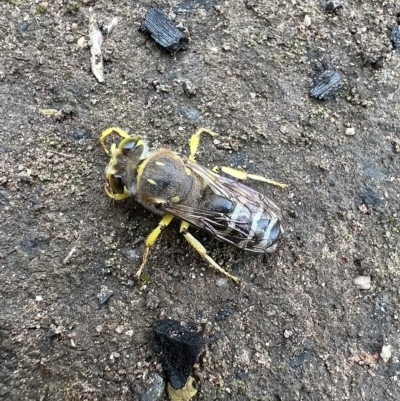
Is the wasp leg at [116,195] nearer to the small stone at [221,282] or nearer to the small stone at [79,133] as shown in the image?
the small stone at [79,133]

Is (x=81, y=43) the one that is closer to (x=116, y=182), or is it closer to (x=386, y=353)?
(x=116, y=182)

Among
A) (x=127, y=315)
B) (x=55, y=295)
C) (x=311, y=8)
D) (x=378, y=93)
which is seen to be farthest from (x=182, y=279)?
(x=311, y=8)

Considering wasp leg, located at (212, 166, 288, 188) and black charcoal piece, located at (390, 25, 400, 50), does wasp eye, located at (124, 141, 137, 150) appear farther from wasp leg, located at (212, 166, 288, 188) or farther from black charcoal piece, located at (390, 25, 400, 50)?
black charcoal piece, located at (390, 25, 400, 50)

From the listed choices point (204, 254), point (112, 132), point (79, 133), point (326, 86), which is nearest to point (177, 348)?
point (204, 254)

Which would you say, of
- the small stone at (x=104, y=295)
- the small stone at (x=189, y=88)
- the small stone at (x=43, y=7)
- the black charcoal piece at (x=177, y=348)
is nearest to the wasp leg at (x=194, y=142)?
the small stone at (x=189, y=88)

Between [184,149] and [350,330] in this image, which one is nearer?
[350,330]

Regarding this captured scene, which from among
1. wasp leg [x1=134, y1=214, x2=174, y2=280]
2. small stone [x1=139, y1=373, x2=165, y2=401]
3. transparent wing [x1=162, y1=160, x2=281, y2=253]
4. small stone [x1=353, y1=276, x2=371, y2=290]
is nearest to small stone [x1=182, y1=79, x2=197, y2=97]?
transparent wing [x1=162, y1=160, x2=281, y2=253]

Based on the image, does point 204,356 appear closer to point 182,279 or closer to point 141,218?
point 182,279
